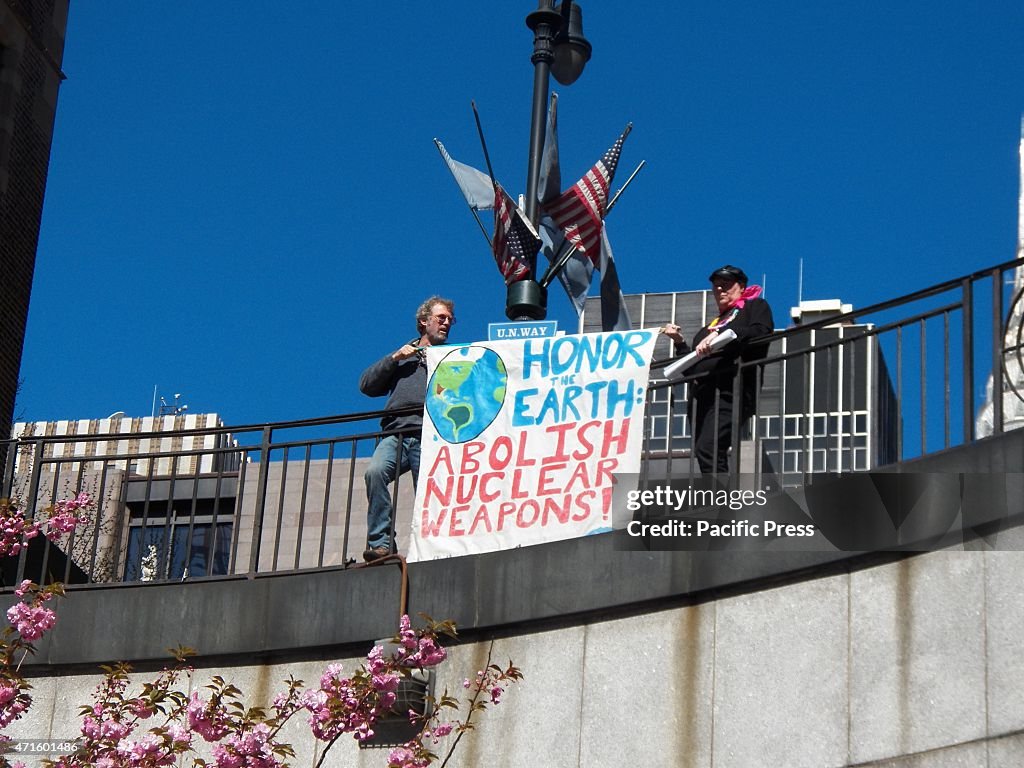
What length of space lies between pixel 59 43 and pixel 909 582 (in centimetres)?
1600

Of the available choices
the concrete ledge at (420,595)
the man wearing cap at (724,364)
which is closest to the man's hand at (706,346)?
the man wearing cap at (724,364)

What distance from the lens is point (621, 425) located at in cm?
1125

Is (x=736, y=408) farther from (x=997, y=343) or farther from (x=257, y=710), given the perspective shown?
(x=257, y=710)

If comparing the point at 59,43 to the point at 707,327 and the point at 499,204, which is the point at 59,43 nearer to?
the point at 499,204

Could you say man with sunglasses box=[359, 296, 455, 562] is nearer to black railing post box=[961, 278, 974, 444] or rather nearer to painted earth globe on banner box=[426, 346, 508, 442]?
painted earth globe on banner box=[426, 346, 508, 442]

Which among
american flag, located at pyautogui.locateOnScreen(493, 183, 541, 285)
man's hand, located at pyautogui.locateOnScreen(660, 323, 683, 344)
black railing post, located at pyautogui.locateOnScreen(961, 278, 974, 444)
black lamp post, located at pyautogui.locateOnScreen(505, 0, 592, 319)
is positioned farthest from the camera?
american flag, located at pyautogui.locateOnScreen(493, 183, 541, 285)

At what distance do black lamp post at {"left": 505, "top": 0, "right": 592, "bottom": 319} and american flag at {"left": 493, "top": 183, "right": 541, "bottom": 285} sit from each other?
0.32ft

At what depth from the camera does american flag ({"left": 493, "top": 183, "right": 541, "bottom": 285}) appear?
1695 cm

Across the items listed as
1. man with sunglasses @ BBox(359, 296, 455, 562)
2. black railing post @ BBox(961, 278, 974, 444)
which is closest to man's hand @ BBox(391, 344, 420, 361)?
man with sunglasses @ BBox(359, 296, 455, 562)

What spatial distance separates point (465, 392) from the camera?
1185 cm

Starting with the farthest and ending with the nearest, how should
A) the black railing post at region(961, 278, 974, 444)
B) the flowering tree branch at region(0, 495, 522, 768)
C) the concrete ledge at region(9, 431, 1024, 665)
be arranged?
the concrete ledge at region(9, 431, 1024, 665) → the black railing post at region(961, 278, 974, 444) → the flowering tree branch at region(0, 495, 522, 768)

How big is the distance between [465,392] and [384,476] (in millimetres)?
815

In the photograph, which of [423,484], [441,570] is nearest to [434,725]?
[441,570]

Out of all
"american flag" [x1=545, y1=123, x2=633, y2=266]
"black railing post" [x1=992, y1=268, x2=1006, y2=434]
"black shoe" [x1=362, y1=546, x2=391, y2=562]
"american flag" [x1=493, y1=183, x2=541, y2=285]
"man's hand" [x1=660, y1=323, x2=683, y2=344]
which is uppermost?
"american flag" [x1=545, y1=123, x2=633, y2=266]
